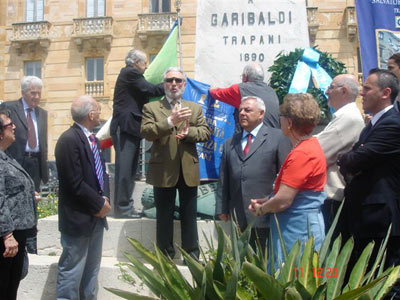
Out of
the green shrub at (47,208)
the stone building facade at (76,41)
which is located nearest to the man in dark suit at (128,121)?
the green shrub at (47,208)

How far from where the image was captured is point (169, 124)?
14.1 ft

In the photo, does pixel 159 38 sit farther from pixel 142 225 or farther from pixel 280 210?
pixel 280 210

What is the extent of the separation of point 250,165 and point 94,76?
22.0 metres

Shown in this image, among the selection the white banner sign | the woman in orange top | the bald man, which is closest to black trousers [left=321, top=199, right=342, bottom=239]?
the bald man

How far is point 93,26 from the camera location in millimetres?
24547

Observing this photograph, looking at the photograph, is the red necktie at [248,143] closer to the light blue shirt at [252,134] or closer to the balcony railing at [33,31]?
the light blue shirt at [252,134]

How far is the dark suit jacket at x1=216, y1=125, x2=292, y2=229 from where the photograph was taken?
12.7 ft

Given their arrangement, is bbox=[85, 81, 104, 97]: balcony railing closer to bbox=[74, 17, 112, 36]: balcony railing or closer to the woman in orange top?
bbox=[74, 17, 112, 36]: balcony railing

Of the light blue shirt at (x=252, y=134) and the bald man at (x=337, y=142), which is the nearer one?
the bald man at (x=337, y=142)

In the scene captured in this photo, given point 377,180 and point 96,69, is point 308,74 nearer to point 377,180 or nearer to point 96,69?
point 377,180

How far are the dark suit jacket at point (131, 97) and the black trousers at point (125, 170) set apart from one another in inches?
4.1

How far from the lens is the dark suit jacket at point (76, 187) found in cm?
406
